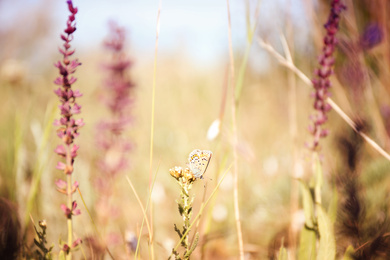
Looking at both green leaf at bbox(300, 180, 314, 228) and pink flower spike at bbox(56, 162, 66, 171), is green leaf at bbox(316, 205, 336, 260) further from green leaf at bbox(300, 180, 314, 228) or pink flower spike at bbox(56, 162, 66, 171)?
pink flower spike at bbox(56, 162, 66, 171)

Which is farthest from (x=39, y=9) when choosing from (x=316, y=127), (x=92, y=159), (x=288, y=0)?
(x=316, y=127)

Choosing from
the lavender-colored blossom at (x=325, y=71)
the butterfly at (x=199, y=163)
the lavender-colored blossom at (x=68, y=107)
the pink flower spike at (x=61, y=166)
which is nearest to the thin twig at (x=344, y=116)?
the lavender-colored blossom at (x=325, y=71)

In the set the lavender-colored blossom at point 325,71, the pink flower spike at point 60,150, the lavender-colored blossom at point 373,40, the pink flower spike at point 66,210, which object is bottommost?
Result: the pink flower spike at point 66,210

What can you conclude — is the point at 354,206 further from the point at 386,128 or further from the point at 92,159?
the point at 92,159

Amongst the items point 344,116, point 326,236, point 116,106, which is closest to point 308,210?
point 326,236

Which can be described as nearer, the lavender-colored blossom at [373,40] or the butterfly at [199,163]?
the butterfly at [199,163]

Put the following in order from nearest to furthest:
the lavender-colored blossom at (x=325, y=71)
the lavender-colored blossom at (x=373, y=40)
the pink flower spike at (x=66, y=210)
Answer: the pink flower spike at (x=66, y=210) → the lavender-colored blossom at (x=325, y=71) → the lavender-colored blossom at (x=373, y=40)

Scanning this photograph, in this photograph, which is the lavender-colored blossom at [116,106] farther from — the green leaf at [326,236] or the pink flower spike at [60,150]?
the green leaf at [326,236]

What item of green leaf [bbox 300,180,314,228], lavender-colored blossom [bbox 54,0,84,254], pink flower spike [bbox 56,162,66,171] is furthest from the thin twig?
pink flower spike [bbox 56,162,66,171]
